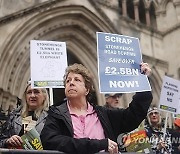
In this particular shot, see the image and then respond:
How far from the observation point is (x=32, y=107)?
3156 mm

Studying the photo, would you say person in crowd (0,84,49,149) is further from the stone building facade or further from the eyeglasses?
the stone building facade

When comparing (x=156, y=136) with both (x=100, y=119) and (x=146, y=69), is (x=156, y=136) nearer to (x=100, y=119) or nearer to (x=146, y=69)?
(x=146, y=69)

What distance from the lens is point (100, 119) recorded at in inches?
92.2

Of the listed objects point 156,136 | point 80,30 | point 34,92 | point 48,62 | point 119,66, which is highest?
point 80,30

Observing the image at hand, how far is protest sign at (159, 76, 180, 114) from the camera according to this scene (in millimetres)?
5117

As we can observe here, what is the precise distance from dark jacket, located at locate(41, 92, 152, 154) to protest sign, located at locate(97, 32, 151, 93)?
32 centimetres

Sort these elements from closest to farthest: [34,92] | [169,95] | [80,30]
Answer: [34,92], [169,95], [80,30]

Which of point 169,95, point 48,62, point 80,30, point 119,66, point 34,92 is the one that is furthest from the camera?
point 80,30

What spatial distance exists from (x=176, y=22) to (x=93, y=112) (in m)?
11.6

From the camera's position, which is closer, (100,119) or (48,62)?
(100,119)

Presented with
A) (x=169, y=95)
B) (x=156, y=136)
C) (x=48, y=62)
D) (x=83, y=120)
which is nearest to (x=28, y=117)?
(x=83, y=120)

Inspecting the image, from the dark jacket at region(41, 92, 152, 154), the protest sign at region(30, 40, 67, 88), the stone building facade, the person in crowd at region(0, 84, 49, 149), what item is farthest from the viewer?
the stone building facade

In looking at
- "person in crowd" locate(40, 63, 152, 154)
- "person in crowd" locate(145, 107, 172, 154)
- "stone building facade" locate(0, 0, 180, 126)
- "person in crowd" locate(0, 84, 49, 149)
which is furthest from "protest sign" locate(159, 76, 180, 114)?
"stone building facade" locate(0, 0, 180, 126)

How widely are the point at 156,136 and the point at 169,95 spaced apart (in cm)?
90
